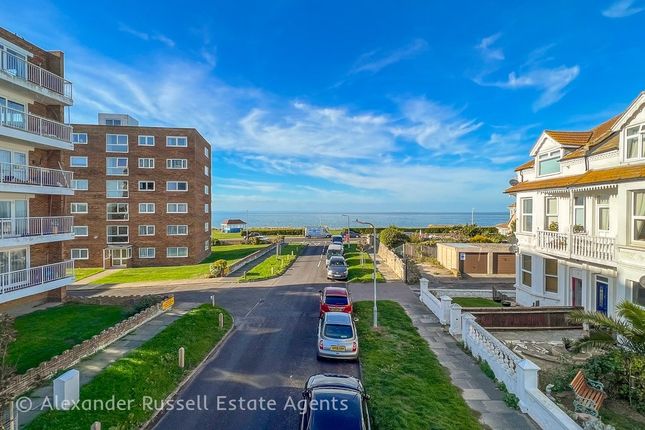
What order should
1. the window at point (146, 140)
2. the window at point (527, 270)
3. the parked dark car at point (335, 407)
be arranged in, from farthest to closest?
the window at point (146, 140) → the window at point (527, 270) → the parked dark car at point (335, 407)

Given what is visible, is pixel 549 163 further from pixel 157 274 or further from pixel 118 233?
pixel 118 233

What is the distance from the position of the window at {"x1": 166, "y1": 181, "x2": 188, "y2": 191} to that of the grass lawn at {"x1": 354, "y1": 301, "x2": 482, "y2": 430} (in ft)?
101

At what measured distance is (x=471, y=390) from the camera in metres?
11.7

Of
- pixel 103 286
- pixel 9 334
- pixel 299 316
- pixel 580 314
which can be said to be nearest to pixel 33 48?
pixel 103 286

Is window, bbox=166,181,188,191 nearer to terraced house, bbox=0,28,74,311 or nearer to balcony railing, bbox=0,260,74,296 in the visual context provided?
terraced house, bbox=0,28,74,311

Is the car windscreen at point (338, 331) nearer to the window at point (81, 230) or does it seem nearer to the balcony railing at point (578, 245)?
the balcony railing at point (578, 245)

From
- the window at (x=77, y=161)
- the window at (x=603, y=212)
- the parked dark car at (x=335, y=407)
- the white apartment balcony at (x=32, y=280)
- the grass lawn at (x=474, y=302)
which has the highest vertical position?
the window at (x=77, y=161)

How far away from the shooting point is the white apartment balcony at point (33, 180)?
18.0 meters

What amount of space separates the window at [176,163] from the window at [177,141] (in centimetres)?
167

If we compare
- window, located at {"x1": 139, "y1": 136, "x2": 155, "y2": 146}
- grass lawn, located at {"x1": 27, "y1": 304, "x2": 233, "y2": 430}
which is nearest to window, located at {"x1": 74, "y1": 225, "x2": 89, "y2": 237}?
window, located at {"x1": 139, "y1": 136, "x2": 155, "y2": 146}

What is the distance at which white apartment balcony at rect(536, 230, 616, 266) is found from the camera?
14745 millimetres

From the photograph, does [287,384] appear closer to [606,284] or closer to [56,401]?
[56,401]

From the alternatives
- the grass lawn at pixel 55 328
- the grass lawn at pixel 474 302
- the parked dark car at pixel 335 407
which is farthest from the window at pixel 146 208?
the parked dark car at pixel 335 407

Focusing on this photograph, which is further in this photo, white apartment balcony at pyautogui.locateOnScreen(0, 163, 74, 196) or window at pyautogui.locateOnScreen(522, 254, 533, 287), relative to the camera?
window at pyautogui.locateOnScreen(522, 254, 533, 287)
